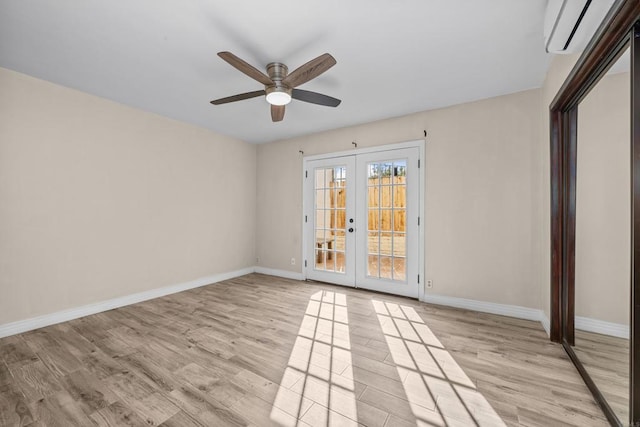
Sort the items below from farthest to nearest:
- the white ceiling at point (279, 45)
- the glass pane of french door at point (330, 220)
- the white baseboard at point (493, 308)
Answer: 1. the glass pane of french door at point (330, 220)
2. the white baseboard at point (493, 308)
3. the white ceiling at point (279, 45)

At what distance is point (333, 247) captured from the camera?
4.56m

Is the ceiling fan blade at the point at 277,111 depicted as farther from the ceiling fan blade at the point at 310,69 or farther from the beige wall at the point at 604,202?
the beige wall at the point at 604,202

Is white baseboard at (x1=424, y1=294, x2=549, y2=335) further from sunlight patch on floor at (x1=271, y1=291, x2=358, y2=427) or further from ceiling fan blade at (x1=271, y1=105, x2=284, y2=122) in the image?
ceiling fan blade at (x1=271, y1=105, x2=284, y2=122)

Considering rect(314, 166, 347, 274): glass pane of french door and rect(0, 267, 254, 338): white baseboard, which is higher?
rect(314, 166, 347, 274): glass pane of french door

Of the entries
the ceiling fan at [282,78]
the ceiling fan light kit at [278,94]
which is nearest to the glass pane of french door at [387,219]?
the ceiling fan at [282,78]

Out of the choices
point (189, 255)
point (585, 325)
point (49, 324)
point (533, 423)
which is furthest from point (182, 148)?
point (585, 325)

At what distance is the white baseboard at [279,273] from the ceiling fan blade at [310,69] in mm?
3299

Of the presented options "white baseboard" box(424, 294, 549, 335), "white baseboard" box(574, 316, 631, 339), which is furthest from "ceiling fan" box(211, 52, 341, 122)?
"white baseboard" box(424, 294, 549, 335)

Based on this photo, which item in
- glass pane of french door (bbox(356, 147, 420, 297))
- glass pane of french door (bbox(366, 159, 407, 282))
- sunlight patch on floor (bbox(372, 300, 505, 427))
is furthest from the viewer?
glass pane of french door (bbox(366, 159, 407, 282))

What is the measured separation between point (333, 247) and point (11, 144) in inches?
155

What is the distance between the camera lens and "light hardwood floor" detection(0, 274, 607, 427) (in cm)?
164

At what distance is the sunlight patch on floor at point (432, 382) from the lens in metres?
1.62

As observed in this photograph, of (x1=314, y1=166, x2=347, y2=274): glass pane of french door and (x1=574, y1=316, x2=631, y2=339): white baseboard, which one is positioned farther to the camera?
(x1=314, y1=166, x2=347, y2=274): glass pane of french door

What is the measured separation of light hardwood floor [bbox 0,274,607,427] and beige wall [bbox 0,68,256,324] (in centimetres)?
49
